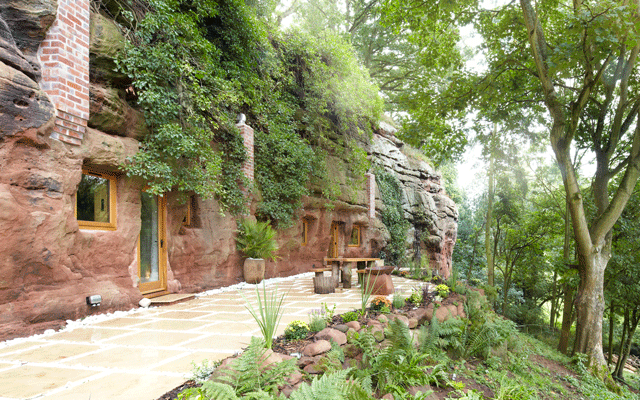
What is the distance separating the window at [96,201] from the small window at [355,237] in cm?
994

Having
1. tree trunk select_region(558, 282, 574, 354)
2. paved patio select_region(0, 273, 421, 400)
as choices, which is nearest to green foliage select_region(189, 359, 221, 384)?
paved patio select_region(0, 273, 421, 400)

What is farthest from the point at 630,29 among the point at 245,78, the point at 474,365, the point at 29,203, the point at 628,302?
the point at 29,203

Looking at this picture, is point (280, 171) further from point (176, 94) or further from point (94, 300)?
point (94, 300)

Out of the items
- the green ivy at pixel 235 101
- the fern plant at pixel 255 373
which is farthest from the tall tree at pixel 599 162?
the fern plant at pixel 255 373

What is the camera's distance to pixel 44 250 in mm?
4027

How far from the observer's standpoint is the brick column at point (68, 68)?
4258mm

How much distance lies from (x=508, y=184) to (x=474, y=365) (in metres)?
11.4

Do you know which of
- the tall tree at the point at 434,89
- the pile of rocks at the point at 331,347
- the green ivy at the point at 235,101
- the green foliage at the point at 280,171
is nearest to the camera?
the pile of rocks at the point at 331,347

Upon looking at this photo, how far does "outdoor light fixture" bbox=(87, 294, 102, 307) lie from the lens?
4.58m

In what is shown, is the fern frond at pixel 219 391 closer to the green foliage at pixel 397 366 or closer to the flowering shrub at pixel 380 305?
the green foliage at pixel 397 366

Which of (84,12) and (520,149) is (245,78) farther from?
(520,149)

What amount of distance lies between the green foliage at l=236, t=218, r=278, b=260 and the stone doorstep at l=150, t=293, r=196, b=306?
1866 millimetres

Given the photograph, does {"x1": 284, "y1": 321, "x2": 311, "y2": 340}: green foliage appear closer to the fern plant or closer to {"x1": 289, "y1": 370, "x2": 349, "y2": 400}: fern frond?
the fern plant

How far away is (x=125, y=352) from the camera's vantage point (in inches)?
123
